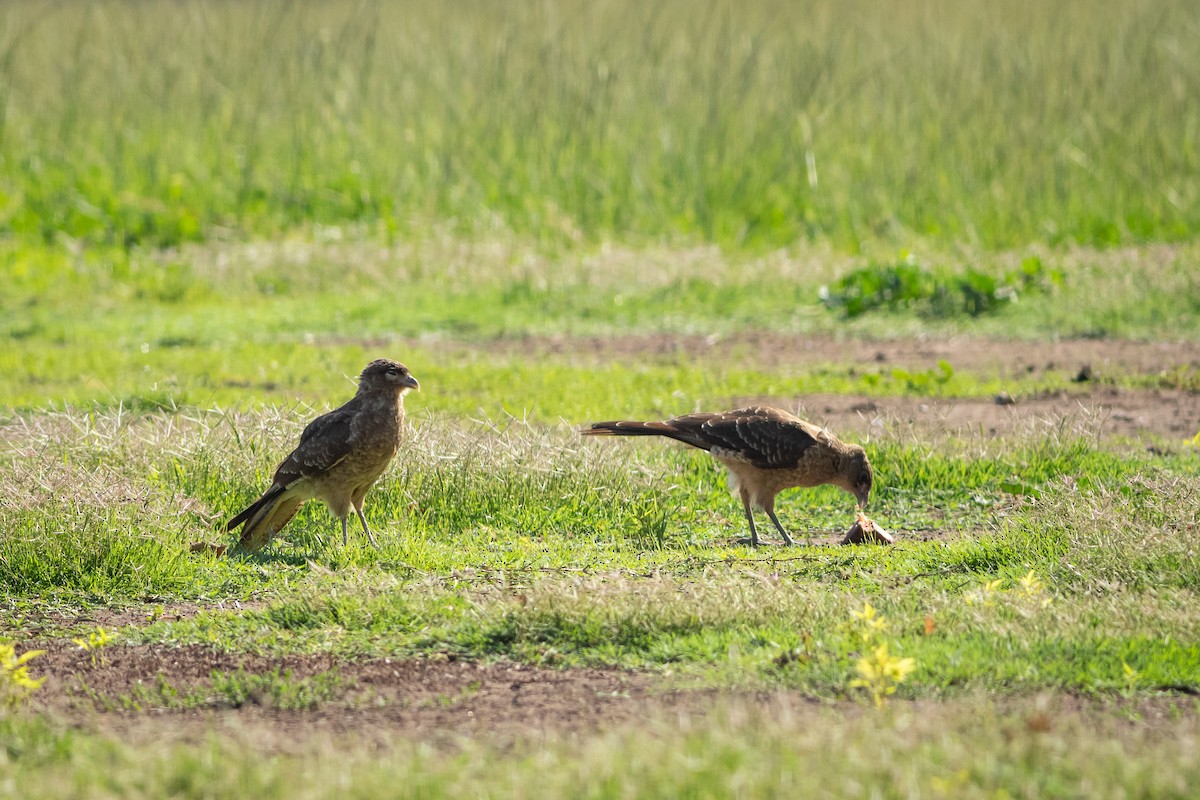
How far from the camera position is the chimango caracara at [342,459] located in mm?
6723

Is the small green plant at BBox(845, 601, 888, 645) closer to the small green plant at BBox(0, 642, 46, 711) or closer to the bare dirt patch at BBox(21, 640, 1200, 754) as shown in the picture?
the bare dirt patch at BBox(21, 640, 1200, 754)

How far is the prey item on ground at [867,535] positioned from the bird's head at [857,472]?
34 centimetres

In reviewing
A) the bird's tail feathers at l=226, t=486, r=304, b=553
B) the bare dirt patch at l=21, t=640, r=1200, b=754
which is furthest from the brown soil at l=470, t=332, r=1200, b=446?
the bare dirt patch at l=21, t=640, r=1200, b=754

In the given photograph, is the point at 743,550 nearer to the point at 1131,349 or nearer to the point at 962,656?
the point at 962,656

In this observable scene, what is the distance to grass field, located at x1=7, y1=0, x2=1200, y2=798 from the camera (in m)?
4.59

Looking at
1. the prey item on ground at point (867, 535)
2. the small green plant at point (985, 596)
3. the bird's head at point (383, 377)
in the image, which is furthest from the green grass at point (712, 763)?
the bird's head at point (383, 377)

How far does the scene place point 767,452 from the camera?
23.7 feet

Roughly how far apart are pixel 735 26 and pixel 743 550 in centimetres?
1342

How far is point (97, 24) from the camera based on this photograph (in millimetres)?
20062

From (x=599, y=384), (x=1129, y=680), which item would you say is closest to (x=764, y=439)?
(x=1129, y=680)

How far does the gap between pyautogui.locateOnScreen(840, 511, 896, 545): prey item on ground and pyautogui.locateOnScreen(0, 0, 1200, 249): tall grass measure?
26.6ft

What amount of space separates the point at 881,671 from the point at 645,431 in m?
3.00

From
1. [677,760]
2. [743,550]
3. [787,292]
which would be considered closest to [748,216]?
[787,292]

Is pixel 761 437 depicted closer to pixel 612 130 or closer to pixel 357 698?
pixel 357 698
